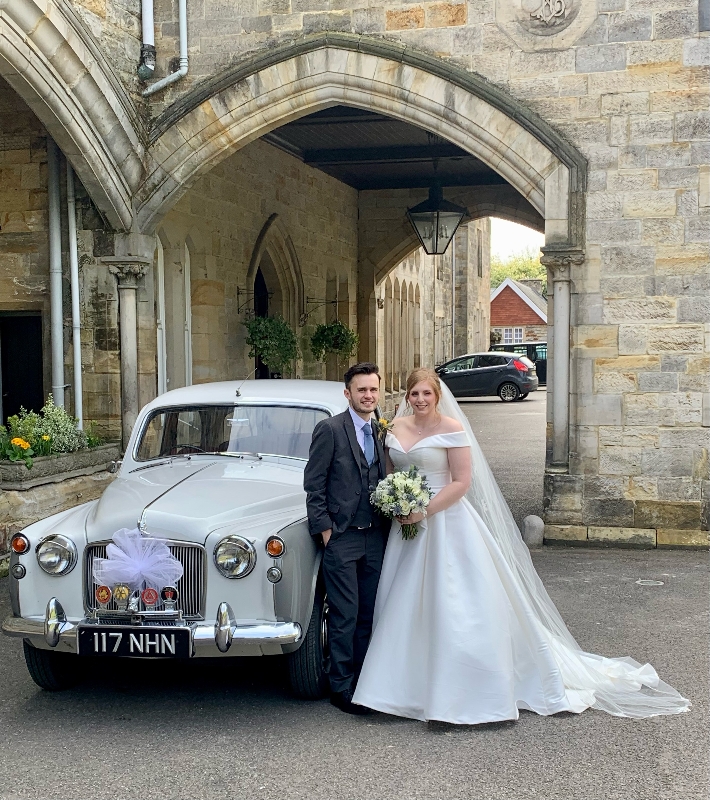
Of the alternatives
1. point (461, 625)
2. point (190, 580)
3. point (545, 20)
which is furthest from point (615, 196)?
point (190, 580)

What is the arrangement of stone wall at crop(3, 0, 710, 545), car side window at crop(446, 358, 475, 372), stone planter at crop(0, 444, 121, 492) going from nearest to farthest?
1. stone planter at crop(0, 444, 121, 492)
2. stone wall at crop(3, 0, 710, 545)
3. car side window at crop(446, 358, 475, 372)

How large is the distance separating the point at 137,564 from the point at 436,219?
28.1 feet

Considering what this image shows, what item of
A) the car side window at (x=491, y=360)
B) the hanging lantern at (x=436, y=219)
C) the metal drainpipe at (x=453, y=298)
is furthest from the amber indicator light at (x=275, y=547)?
the metal drainpipe at (x=453, y=298)

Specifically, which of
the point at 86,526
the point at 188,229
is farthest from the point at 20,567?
the point at 188,229

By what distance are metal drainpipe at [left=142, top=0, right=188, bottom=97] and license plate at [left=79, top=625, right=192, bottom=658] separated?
642 cm

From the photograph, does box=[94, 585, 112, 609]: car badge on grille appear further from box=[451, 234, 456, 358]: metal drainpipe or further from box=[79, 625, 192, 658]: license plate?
box=[451, 234, 456, 358]: metal drainpipe

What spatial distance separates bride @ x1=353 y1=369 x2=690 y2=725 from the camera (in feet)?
15.0

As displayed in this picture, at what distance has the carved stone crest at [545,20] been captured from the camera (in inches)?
337

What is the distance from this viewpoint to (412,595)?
4766 millimetres

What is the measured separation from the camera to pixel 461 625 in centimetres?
462

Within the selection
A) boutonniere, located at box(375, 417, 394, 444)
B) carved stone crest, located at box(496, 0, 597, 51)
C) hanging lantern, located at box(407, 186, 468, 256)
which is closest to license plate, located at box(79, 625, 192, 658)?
boutonniere, located at box(375, 417, 394, 444)

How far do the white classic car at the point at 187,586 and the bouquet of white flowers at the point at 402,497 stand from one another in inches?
16.7

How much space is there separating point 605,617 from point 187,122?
19.5 feet

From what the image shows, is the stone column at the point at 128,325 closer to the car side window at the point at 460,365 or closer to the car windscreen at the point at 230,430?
the car windscreen at the point at 230,430
